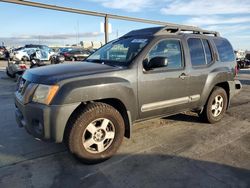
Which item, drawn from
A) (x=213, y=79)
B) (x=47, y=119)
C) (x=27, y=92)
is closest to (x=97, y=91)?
(x=47, y=119)

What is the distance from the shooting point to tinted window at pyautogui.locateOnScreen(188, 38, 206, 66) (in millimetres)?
4789

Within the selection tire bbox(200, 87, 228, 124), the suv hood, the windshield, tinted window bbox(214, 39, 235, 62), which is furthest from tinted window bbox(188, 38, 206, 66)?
the suv hood

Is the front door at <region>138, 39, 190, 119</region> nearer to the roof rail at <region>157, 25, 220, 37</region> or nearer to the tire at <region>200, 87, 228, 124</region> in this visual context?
the roof rail at <region>157, 25, 220, 37</region>

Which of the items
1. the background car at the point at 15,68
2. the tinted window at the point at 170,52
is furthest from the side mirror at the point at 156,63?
the background car at the point at 15,68

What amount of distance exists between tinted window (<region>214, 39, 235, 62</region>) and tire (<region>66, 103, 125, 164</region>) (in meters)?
2.90

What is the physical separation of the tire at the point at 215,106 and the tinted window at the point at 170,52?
4.10 feet

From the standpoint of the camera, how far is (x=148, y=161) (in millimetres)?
3666

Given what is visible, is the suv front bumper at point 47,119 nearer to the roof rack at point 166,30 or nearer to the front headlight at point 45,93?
the front headlight at point 45,93

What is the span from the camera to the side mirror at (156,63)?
3.90 m

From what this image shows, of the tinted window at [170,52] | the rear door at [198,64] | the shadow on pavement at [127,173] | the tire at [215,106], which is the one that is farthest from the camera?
the tire at [215,106]

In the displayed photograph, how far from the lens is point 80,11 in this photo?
369 inches

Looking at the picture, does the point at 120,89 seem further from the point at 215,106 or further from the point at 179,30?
the point at 215,106

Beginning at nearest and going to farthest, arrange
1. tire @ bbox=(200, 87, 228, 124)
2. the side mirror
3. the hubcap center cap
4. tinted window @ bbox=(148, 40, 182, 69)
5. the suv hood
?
1. the suv hood
2. the hubcap center cap
3. the side mirror
4. tinted window @ bbox=(148, 40, 182, 69)
5. tire @ bbox=(200, 87, 228, 124)

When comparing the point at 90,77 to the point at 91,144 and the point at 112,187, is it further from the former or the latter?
the point at 112,187
